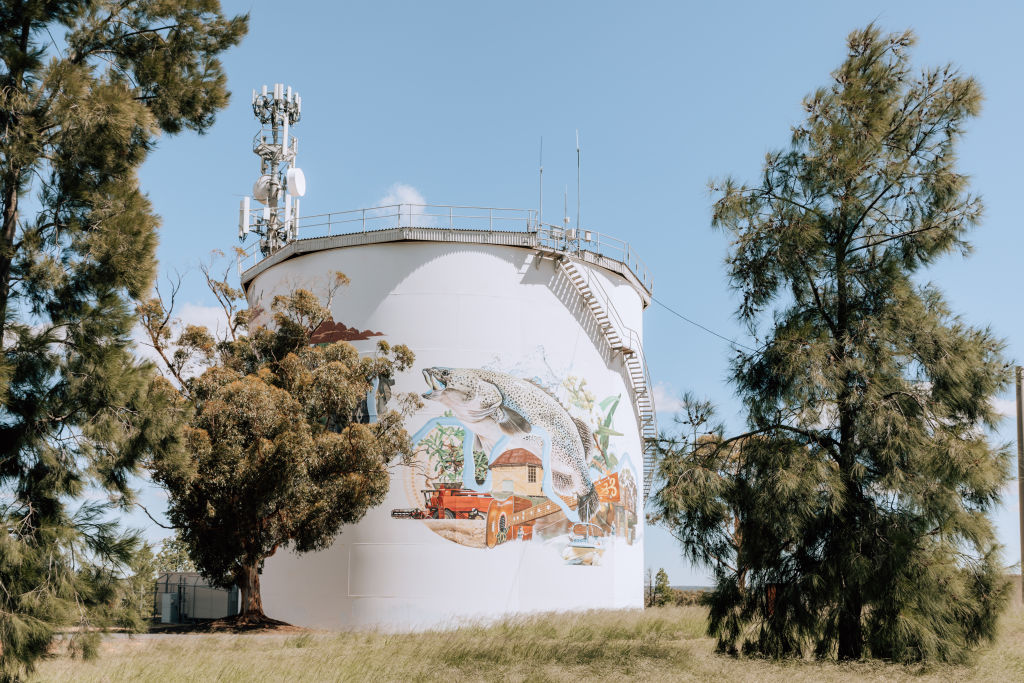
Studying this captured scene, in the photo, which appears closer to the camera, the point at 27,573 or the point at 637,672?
the point at 27,573

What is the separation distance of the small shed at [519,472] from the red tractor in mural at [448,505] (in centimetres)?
86

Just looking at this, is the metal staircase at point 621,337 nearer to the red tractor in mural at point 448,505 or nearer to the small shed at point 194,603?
the red tractor in mural at point 448,505

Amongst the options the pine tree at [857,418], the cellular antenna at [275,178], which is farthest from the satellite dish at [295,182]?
the pine tree at [857,418]

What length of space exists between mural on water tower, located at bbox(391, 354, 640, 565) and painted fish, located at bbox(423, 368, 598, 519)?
0.09ft

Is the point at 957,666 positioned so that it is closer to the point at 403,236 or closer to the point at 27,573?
the point at 27,573

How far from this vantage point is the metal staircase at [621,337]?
1225 inches

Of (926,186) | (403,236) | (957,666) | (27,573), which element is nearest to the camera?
(27,573)

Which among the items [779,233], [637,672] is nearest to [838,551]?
[637,672]

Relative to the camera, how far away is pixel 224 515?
2320 cm

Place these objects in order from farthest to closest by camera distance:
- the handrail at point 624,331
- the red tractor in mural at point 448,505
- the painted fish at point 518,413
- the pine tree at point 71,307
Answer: the handrail at point 624,331 → the painted fish at point 518,413 → the red tractor in mural at point 448,505 → the pine tree at point 71,307

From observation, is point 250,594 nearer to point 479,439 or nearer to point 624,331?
point 479,439

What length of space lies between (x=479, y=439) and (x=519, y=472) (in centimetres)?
150

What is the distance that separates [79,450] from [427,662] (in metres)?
6.96

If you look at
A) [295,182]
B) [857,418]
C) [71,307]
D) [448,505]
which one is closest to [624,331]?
[448,505]
